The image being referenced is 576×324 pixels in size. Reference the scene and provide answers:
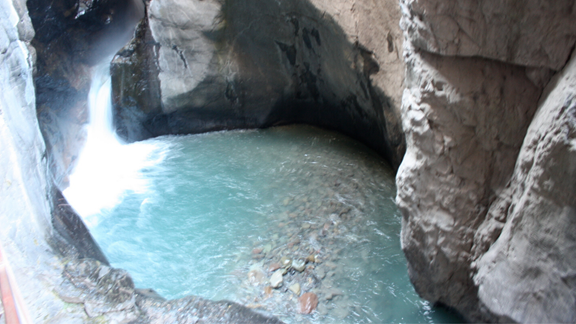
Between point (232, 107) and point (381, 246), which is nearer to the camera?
point (381, 246)

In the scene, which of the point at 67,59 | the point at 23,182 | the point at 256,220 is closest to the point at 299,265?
the point at 256,220

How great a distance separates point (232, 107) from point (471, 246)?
5.44 m

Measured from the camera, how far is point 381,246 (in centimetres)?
370

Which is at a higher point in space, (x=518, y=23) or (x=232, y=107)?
(x=518, y=23)

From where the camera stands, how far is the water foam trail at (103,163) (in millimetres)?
5098

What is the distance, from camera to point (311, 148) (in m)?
6.05

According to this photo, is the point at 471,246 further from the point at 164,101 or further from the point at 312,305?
the point at 164,101

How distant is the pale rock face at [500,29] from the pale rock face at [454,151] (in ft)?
0.34

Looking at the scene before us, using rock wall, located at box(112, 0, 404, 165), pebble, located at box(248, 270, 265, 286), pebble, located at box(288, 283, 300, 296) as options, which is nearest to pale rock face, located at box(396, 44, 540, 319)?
pebble, located at box(288, 283, 300, 296)

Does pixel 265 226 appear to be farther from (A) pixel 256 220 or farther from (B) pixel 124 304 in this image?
(B) pixel 124 304

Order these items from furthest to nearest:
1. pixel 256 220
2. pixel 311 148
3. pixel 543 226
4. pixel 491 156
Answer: pixel 311 148, pixel 256 220, pixel 491 156, pixel 543 226

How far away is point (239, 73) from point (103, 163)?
276 cm

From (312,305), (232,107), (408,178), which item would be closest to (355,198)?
(312,305)

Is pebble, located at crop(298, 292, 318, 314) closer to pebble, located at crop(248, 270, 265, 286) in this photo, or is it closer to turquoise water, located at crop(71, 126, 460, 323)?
turquoise water, located at crop(71, 126, 460, 323)
